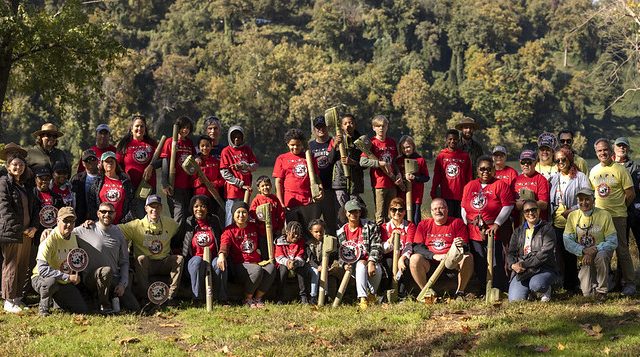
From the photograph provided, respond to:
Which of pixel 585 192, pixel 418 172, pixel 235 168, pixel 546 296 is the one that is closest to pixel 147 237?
pixel 235 168

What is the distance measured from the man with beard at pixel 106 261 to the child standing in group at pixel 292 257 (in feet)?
6.01

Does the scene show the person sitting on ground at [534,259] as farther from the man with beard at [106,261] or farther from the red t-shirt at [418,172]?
the man with beard at [106,261]

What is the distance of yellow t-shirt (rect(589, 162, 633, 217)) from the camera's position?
1126 cm

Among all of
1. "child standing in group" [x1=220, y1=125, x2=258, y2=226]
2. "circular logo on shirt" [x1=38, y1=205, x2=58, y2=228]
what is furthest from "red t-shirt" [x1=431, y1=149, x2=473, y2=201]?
"circular logo on shirt" [x1=38, y1=205, x2=58, y2=228]

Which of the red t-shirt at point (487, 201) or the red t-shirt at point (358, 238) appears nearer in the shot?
the red t-shirt at point (358, 238)

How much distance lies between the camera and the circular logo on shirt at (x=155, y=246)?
35.8 feet

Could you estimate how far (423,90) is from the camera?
3231 inches

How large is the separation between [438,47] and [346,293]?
9607cm

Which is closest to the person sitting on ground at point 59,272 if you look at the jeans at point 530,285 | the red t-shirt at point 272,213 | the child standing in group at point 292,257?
the red t-shirt at point 272,213

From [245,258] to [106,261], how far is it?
1747 mm

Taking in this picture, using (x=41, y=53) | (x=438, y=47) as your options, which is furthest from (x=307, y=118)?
(x=41, y=53)

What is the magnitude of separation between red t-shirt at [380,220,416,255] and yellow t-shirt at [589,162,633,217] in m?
2.51

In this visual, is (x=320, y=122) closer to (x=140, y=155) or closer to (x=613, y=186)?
(x=140, y=155)

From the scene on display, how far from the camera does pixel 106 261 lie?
10.4 meters
